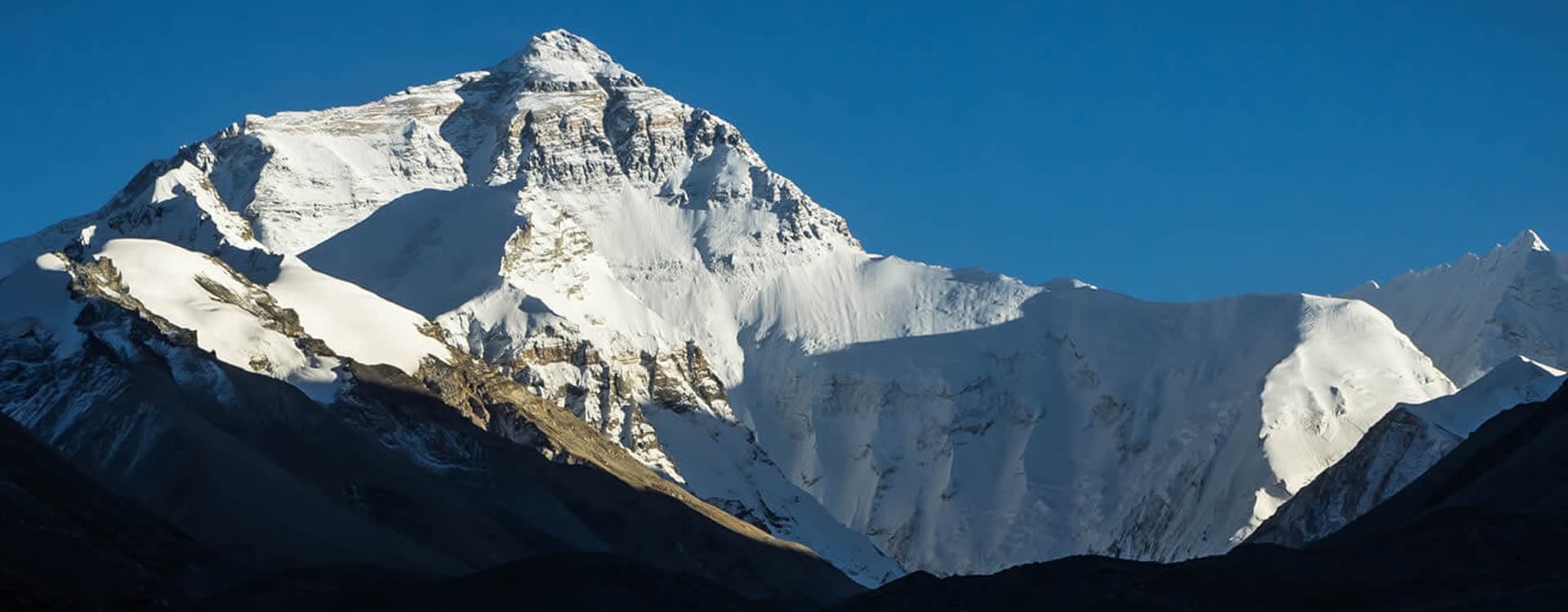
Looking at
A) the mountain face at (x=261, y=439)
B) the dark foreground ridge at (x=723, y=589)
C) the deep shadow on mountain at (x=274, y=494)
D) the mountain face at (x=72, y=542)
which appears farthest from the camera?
the mountain face at (x=261, y=439)

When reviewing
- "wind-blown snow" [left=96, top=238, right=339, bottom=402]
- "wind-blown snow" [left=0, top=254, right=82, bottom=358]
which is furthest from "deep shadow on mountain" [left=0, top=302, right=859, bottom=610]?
"wind-blown snow" [left=96, top=238, right=339, bottom=402]

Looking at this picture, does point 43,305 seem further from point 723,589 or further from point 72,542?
point 723,589

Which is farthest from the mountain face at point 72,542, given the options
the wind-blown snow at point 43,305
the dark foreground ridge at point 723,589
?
the wind-blown snow at point 43,305

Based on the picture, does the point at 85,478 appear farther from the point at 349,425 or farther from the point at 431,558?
the point at 349,425

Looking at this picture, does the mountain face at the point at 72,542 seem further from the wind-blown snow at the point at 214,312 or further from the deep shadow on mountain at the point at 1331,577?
the wind-blown snow at the point at 214,312

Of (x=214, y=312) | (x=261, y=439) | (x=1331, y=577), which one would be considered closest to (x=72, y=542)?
(x=261, y=439)

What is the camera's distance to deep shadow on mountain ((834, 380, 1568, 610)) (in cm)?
10494

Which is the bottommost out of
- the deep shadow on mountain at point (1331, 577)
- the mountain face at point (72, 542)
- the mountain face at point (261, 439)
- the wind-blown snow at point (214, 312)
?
the mountain face at point (72, 542)

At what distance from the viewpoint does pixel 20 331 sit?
160125 mm

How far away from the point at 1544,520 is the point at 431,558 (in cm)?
6777

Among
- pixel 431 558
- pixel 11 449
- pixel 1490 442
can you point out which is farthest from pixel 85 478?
pixel 1490 442

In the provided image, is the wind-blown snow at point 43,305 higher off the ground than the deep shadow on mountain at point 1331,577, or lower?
higher

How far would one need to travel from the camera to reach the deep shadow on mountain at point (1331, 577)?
104938 mm

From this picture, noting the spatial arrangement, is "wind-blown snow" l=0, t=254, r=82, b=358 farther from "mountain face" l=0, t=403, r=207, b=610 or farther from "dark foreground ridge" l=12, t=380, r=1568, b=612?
"dark foreground ridge" l=12, t=380, r=1568, b=612
